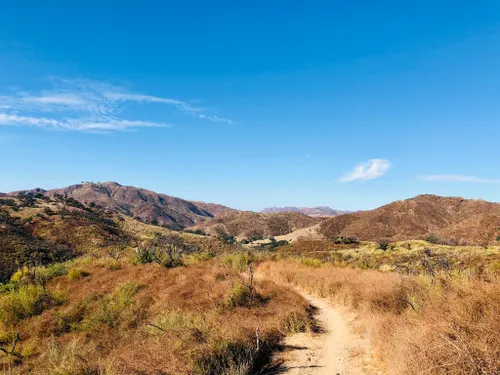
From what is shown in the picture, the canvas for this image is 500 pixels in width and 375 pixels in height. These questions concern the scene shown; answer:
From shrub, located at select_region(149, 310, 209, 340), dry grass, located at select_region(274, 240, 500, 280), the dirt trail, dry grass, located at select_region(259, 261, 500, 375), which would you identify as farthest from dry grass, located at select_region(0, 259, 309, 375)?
dry grass, located at select_region(274, 240, 500, 280)

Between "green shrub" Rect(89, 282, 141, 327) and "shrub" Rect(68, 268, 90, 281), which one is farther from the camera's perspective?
"shrub" Rect(68, 268, 90, 281)

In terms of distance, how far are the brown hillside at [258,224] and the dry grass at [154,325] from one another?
88322 millimetres

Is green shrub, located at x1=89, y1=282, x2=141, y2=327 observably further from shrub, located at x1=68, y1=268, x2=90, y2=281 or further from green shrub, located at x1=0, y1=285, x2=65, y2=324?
shrub, located at x1=68, y1=268, x2=90, y2=281

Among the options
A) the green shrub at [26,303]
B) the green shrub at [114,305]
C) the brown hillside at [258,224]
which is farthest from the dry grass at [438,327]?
the brown hillside at [258,224]

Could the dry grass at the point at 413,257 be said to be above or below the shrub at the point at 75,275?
below

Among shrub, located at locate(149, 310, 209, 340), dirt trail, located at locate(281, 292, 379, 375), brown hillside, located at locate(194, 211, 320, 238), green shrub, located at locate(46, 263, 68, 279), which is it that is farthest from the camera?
brown hillside, located at locate(194, 211, 320, 238)

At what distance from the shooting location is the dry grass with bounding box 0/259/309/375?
720 cm

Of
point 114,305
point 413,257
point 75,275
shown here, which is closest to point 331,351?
point 114,305

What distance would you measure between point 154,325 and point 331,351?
4985 mm

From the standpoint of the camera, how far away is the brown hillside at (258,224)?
106713 mm

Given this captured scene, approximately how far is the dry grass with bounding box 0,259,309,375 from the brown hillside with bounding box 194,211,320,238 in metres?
88.3

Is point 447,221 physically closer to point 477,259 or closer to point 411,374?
point 477,259

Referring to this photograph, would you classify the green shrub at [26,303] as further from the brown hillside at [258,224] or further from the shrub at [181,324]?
the brown hillside at [258,224]

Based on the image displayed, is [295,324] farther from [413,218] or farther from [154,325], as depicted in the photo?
[413,218]
